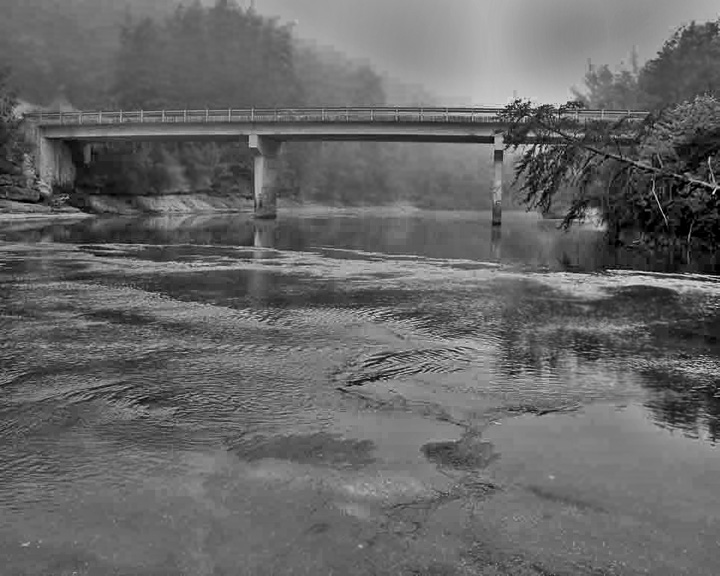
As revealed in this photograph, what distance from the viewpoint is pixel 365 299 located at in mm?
15055

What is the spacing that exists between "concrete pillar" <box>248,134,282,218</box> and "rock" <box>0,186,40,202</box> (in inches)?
812

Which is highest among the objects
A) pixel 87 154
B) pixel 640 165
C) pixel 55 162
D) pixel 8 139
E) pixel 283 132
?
pixel 283 132

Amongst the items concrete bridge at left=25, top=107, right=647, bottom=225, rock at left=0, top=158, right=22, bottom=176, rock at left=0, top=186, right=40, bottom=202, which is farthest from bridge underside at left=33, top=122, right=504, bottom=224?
rock at left=0, top=186, right=40, bottom=202

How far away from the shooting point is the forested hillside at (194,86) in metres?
85.3

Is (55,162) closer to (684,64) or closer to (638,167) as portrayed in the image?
(638,167)

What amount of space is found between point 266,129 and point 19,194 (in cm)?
2359

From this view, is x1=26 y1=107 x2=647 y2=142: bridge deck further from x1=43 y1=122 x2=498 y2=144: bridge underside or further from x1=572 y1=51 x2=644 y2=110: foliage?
x1=572 y1=51 x2=644 y2=110: foliage

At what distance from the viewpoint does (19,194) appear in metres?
54.9

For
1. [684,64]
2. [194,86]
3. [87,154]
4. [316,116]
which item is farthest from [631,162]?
[194,86]

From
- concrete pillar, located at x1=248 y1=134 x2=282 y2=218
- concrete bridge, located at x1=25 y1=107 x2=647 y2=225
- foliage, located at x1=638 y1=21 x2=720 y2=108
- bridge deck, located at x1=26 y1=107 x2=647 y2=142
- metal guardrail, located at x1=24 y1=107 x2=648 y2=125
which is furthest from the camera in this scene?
foliage, located at x1=638 y1=21 x2=720 y2=108

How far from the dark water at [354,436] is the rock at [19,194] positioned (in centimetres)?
4674

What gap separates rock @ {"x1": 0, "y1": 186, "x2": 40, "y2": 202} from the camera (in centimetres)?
5414

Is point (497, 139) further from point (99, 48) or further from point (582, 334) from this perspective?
point (99, 48)

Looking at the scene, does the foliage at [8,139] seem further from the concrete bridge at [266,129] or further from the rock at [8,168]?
the concrete bridge at [266,129]
